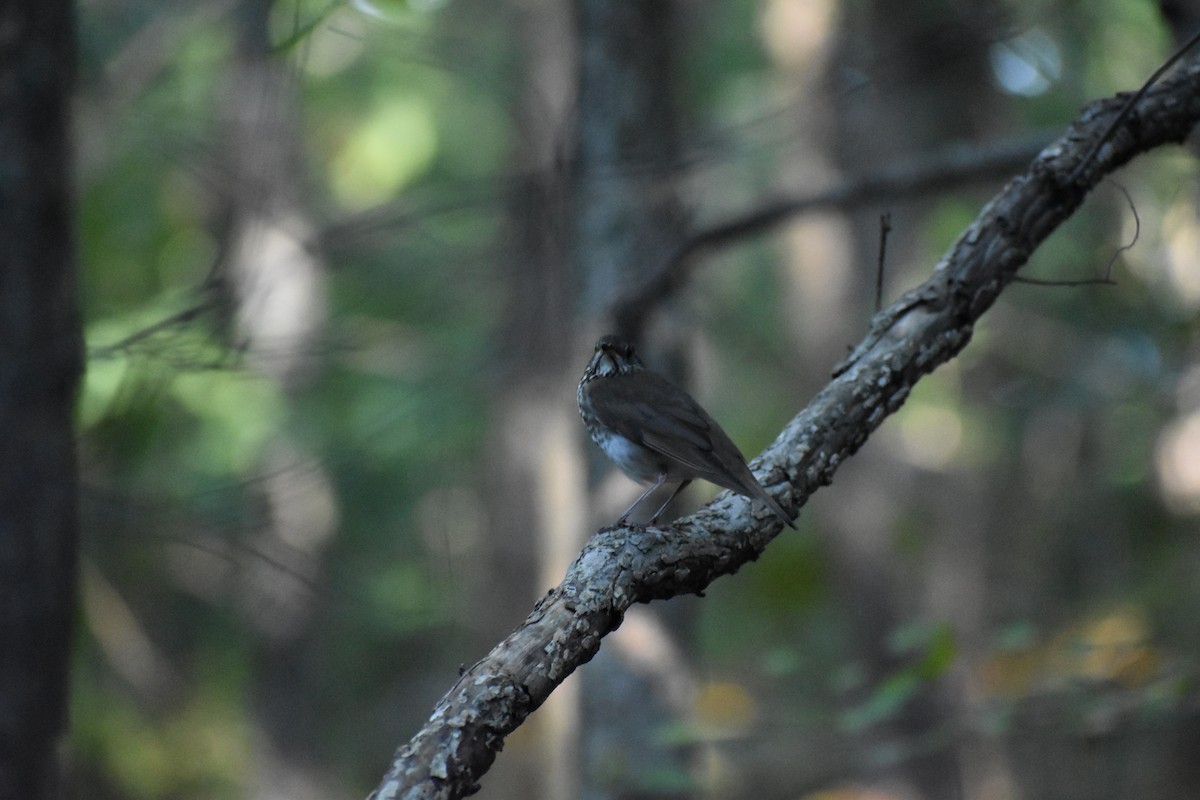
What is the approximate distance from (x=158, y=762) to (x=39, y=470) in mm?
11763

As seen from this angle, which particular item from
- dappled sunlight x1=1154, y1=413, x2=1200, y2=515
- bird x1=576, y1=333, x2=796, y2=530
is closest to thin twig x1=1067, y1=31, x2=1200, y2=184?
bird x1=576, y1=333, x2=796, y2=530

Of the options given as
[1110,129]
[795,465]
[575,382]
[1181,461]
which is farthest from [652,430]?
[1181,461]

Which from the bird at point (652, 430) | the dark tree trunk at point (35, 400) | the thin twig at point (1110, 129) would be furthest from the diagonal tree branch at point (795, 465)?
the dark tree trunk at point (35, 400)

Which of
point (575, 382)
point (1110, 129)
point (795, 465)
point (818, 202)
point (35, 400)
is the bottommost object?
point (795, 465)

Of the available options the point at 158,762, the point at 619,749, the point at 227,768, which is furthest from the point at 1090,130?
the point at 227,768

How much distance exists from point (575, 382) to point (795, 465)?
3.83 metres

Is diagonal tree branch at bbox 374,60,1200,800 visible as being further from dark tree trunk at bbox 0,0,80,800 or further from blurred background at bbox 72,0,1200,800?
dark tree trunk at bbox 0,0,80,800

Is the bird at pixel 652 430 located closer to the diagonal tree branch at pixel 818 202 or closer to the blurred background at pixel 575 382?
the blurred background at pixel 575 382

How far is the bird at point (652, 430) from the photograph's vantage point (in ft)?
11.1

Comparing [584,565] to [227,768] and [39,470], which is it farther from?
[227,768]

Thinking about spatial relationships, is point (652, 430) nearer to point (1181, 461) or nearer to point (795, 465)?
point (795, 465)

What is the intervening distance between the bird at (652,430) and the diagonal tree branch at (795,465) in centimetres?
28

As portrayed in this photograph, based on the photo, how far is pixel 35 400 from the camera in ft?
12.9

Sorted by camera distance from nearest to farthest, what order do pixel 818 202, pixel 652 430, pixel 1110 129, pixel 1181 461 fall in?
pixel 1110 129 < pixel 652 430 < pixel 818 202 < pixel 1181 461
